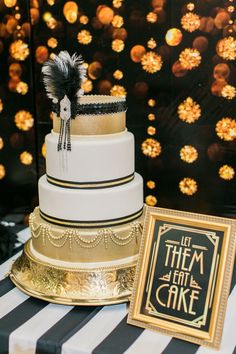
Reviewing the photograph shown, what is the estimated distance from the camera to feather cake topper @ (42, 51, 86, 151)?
4.34 ft

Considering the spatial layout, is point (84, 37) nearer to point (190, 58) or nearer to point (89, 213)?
point (190, 58)

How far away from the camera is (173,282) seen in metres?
1.26

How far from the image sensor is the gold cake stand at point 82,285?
1.35 m

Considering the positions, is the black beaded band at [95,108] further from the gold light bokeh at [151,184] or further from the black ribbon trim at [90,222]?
the gold light bokeh at [151,184]

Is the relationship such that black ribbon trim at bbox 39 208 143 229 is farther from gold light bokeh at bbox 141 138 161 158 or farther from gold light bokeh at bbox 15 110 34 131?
gold light bokeh at bbox 15 110 34 131

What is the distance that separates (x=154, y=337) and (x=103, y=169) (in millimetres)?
483

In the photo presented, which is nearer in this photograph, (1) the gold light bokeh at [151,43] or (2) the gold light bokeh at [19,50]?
(1) the gold light bokeh at [151,43]

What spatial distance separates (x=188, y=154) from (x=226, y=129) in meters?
0.18

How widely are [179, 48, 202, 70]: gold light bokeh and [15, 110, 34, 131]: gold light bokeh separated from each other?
0.72 meters

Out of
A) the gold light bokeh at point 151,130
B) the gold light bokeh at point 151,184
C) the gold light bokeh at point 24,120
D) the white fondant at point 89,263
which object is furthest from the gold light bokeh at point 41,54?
the white fondant at point 89,263

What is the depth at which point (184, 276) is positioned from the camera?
1250mm

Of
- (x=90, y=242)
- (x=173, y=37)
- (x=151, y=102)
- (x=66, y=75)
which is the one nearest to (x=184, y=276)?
(x=90, y=242)

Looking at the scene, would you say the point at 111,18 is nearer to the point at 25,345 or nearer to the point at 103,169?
the point at 103,169

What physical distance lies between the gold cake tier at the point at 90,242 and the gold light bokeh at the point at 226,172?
531mm
